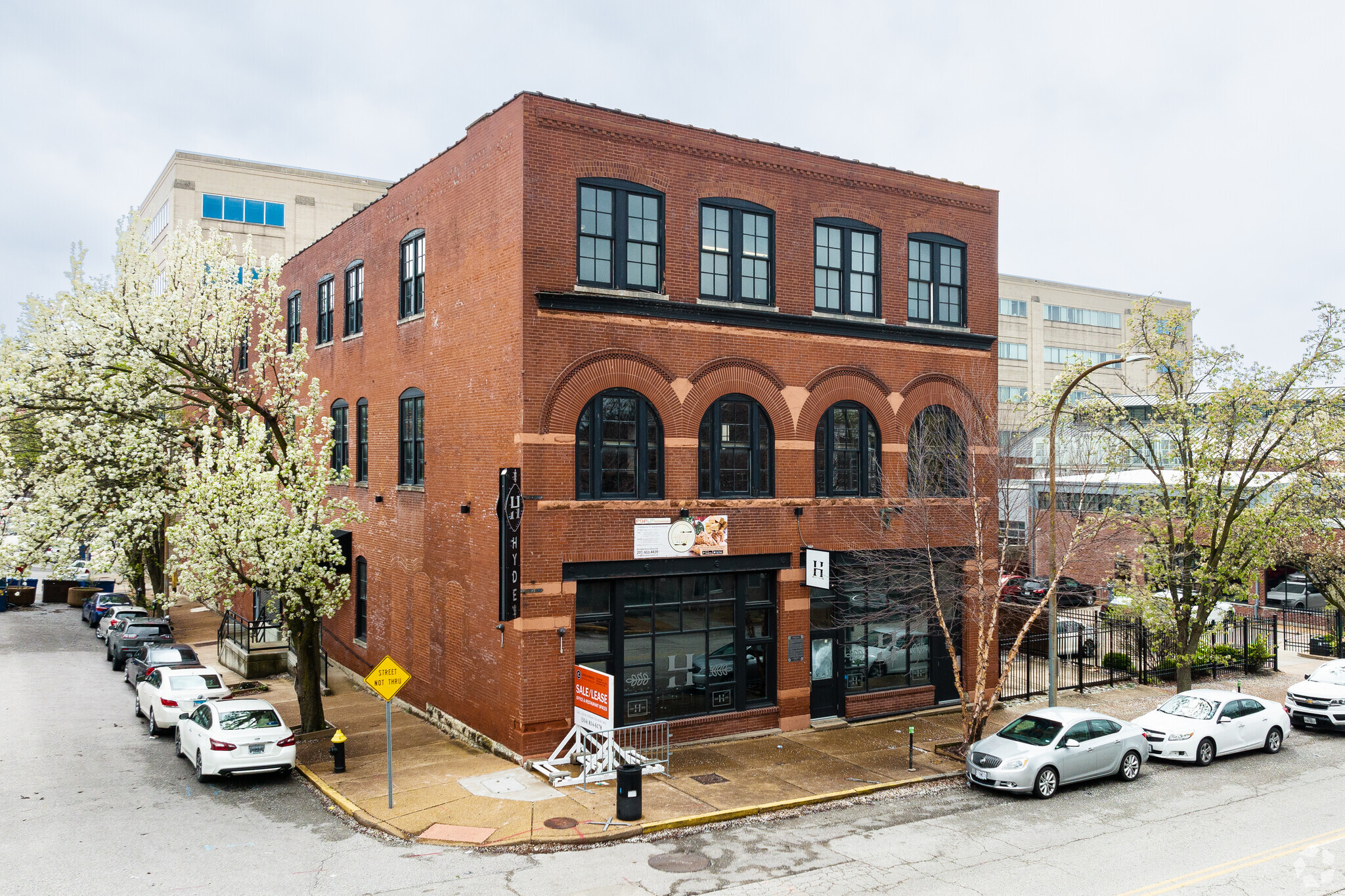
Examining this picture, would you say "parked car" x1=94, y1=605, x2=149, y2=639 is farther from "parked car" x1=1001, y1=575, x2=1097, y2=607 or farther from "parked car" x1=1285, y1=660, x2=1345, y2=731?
"parked car" x1=1285, y1=660, x2=1345, y2=731

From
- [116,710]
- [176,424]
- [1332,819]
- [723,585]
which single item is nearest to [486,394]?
[723,585]

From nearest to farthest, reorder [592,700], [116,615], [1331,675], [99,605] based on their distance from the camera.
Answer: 1. [592,700]
2. [1331,675]
3. [116,615]
4. [99,605]

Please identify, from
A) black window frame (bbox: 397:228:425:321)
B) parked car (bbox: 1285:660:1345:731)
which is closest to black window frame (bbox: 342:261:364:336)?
black window frame (bbox: 397:228:425:321)

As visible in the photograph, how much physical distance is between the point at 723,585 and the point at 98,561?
586 inches

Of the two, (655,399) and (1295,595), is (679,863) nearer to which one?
(655,399)

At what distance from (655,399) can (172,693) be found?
44.4ft

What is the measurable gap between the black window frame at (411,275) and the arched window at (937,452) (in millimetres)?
12874

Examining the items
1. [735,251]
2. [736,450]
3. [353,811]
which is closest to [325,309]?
[735,251]

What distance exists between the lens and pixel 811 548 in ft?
70.6

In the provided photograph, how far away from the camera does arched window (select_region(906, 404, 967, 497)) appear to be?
22406 millimetres

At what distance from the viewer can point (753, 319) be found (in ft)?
69.8

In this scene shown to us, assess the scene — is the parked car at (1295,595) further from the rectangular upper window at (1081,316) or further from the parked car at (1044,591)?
the rectangular upper window at (1081,316)

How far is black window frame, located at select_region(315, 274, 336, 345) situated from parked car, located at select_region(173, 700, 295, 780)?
14.5m

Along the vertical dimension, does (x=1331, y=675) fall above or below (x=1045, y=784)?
above
